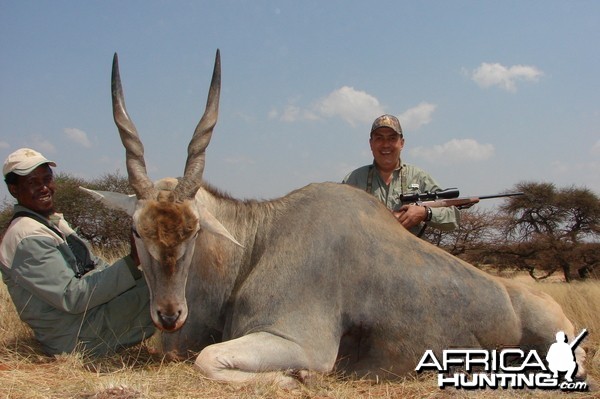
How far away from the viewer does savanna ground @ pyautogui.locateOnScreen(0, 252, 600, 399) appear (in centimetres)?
399

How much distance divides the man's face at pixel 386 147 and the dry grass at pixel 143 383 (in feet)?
10.9

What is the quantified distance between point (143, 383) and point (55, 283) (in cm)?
151

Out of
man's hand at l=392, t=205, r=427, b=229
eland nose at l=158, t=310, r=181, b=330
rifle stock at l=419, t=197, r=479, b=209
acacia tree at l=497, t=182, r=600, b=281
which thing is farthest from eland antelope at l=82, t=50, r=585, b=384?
acacia tree at l=497, t=182, r=600, b=281

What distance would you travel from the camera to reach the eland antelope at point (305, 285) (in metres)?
4.47

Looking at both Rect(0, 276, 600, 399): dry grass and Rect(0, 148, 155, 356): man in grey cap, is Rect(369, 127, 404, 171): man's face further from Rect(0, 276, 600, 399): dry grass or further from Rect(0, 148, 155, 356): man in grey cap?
Rect(0, 148, 155, 356): man in grey cap

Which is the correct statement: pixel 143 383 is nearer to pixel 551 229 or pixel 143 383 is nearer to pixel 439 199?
pixel 439 199

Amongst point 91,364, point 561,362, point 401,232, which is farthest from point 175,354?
point 561,362

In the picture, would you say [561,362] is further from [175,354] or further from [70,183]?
[70,183]

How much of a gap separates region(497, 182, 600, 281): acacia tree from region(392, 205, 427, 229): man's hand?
13096 millimetres

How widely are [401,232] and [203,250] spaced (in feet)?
5.80

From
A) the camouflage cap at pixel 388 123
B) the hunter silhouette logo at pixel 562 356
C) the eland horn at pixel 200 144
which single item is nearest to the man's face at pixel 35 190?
the eland horn at pixel 200 144

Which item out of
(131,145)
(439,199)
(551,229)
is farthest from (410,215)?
(551,229)

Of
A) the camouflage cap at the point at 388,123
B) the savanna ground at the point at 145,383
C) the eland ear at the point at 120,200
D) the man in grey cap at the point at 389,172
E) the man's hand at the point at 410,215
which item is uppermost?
the camouflage cap at the point at 388,123

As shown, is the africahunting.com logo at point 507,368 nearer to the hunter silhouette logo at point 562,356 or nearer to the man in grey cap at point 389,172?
the hunter silhouette logo at point 562,356
